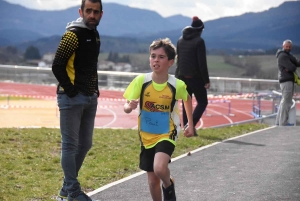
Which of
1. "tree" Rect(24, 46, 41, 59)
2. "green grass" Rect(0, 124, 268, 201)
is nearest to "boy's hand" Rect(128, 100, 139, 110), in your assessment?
"green grass" Rect(0, 124, 268, 201)

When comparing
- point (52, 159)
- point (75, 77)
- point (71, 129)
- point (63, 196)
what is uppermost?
point (75, 77)

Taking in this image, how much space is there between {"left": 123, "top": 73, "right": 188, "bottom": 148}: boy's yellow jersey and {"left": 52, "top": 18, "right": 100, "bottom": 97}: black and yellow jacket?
52cm

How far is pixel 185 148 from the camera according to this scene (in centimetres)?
1157

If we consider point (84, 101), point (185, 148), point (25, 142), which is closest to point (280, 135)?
point (185, 148)

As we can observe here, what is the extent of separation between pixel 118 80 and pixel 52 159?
39744 millimetres

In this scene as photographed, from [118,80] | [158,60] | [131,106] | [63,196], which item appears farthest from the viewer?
[118,80]

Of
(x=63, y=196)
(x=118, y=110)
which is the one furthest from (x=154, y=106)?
(x=118, y=110)

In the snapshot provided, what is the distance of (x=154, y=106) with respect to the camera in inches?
250

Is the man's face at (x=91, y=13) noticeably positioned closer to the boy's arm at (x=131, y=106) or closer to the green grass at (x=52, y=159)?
the boy's arm at (x=131, y=106)

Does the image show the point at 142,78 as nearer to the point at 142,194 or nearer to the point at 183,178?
the point at 142,194

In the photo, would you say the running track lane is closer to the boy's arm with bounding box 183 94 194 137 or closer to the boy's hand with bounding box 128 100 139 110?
the boy's arm with bounding box 183 94 194 137

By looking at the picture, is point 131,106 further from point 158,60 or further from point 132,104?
point 158,60

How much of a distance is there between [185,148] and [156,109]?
5292 millimetres

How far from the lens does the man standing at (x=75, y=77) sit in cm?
651
